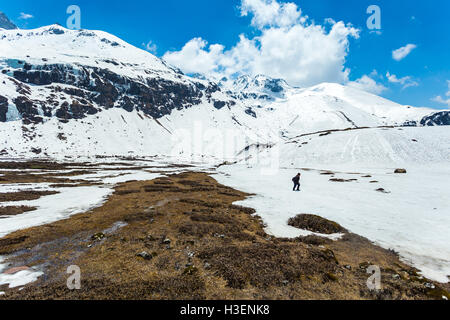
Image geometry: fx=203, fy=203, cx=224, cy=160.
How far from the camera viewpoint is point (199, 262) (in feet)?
28.4

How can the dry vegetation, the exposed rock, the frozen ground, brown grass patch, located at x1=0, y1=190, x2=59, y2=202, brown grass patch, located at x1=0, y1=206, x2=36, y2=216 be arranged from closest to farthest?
the dry vegetation
the frozen ground
the exposed rock
brown grass patch, located at x1=0, y1=206, x2=36, y2=216
brown grass patch, located at x1=0, y1=190, x2=59, y2=202

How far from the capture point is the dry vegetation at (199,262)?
6480 mm

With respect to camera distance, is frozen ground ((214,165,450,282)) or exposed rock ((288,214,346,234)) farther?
exposed rock ((288,214,346,234))

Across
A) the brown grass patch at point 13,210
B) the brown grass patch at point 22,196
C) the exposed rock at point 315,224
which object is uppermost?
the exposed rock at point 315,224

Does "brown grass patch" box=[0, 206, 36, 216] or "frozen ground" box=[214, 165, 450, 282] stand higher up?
"frozen ground" box=[214, 165, 450, 282]

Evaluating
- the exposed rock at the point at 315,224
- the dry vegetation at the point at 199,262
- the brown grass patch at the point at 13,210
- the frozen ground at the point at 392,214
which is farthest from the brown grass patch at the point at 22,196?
the exposed rock at the point at 315,224

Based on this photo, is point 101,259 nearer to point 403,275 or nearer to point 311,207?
point 403,275

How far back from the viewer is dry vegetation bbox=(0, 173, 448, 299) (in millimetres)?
6480

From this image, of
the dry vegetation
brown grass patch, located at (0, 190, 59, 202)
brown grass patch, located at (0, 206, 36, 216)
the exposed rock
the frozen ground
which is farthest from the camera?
brown grass patch, located at (0, 190, 59, 202)

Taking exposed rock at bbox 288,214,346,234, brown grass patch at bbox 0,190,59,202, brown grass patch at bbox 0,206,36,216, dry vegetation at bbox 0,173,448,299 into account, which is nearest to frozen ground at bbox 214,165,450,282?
exposed rock at bbox 288,214,346,234

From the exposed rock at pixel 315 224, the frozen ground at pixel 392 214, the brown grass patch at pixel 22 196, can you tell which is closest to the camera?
the frozen ground at pixel 392 214

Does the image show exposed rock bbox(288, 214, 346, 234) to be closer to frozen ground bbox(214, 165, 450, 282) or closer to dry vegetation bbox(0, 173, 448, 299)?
dry vegetation bbox(0, 173, 448, 299)

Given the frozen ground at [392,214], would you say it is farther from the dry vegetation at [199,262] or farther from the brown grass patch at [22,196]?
the brown grass patch at [22,196]
